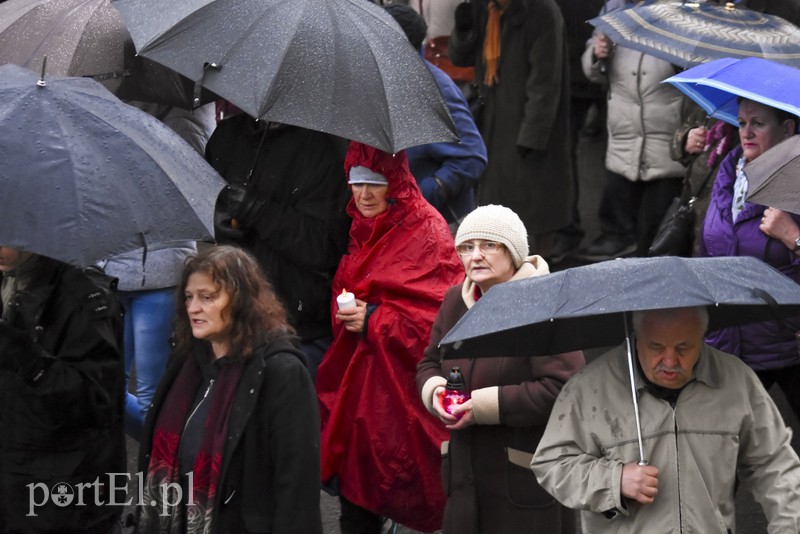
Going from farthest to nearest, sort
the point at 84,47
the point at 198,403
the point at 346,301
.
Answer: the point at 84,47 → the point at 346,301 → the point at 198,403

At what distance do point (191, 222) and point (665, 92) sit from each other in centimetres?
453

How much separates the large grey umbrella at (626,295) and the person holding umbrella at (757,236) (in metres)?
1.38

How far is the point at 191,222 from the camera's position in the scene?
16.5 feet

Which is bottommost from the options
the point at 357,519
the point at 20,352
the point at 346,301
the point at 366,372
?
the point at 357,519

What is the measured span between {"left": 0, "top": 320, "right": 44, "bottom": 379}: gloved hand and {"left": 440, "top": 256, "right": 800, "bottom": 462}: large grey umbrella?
1.45m

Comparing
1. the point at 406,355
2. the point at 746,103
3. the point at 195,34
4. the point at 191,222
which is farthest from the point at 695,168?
the point at 191,222

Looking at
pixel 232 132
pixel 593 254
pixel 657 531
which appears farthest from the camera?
pixel 593 254

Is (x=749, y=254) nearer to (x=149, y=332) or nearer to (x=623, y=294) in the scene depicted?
(x=623, y=294)

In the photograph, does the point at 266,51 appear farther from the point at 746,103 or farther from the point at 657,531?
the point at 657,531

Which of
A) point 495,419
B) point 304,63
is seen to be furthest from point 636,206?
point 495,419

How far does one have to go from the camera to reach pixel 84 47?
6770mm

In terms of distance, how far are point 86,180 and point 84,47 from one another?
6.57 ft

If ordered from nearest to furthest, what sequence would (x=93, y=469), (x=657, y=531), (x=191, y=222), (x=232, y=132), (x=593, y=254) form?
1. (x=657, y=531)
2. (x=191, y=222)
3. (x=93, y=469)
4. (x=232, y=132)
5. (x=593, y=254)

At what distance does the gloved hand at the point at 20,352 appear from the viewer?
5.09 meters
